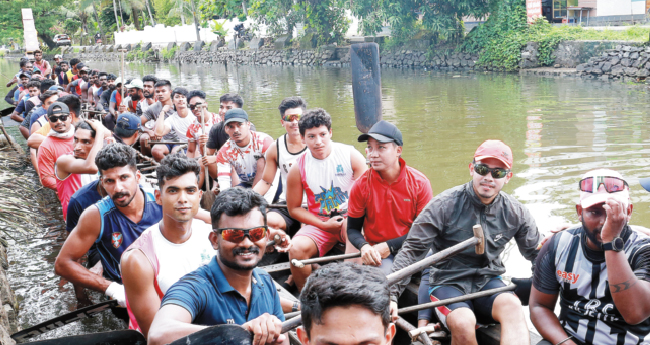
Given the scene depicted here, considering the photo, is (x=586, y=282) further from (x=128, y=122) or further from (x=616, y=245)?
(x=128, y=122)

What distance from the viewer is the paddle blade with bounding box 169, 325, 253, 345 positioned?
229 cm

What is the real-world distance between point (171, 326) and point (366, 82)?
5713 mm

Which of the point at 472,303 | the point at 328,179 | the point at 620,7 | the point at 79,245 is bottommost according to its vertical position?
the point at 472,303

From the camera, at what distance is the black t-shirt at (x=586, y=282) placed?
9.60 feet

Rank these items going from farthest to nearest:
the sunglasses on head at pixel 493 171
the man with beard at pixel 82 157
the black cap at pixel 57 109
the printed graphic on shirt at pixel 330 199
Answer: the black cap at pixel 57 109
the man with beard at pixel 82 157
the printed graphic on shirt at pixel 330 199
the sunglasses on head at pixel 493 171

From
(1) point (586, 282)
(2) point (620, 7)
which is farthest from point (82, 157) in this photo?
(2) point (620, 7)

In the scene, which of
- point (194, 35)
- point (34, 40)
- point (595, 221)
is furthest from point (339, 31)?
point (595, 221)

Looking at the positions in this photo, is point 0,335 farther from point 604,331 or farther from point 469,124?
point 469,124

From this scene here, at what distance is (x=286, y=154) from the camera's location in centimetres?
601

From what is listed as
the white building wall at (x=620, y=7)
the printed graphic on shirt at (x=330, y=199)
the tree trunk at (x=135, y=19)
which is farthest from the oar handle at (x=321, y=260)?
the tree trunk at (x=135, y=19)

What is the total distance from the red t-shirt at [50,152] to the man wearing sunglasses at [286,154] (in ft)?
7.96

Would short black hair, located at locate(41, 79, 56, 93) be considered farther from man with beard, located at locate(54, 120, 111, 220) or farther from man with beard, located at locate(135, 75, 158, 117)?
man with beard, located at locate(54, 120, 111, 220)

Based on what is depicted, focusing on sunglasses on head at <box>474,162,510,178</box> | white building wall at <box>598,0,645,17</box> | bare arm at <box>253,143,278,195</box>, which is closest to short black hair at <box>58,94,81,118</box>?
bare arm at <box>253,143,278,195</box>

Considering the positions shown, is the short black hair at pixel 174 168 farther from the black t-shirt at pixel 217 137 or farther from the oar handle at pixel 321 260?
the black t-shirt at pixel 217 137
